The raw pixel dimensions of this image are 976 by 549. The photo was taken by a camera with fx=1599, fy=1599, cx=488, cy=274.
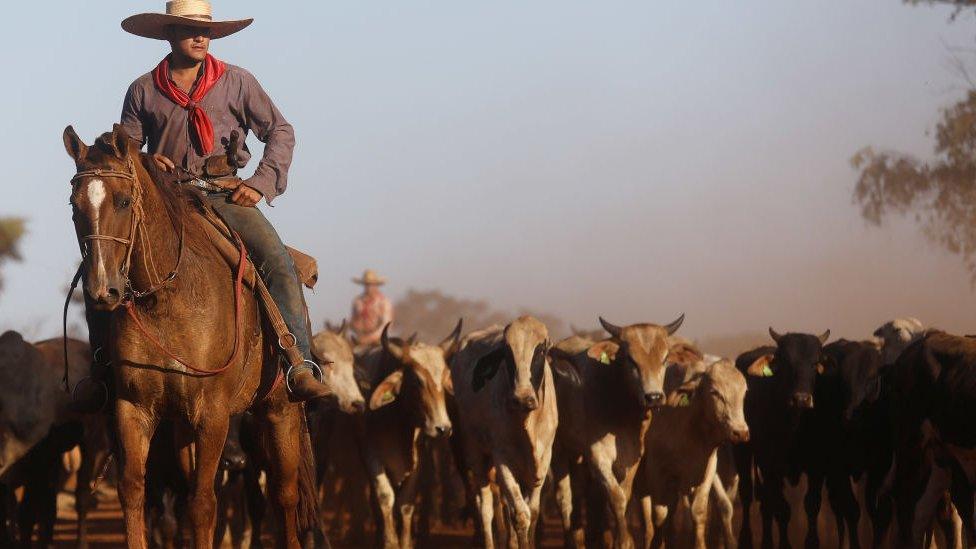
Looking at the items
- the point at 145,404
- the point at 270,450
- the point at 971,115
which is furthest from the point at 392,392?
the point at 971,115

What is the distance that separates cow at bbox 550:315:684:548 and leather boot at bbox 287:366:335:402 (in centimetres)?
489

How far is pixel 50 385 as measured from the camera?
45.2ft

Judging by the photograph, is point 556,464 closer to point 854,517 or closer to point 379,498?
point 379,498

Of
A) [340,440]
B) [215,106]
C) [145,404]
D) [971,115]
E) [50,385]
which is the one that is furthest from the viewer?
[971,115]

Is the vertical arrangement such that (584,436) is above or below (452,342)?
below

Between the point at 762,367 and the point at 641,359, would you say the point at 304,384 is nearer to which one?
the point at 641,359

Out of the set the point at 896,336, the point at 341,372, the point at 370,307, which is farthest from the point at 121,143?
the point at 370,307

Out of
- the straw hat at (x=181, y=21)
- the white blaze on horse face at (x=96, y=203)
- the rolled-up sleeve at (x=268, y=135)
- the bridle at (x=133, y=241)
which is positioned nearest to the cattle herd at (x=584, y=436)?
the rolled-up sleeve at (x=268, y=135)

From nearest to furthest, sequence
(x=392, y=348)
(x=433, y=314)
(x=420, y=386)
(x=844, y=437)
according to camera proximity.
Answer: (x=844, y=437) < (x=420, y=386) < (x=392, y=348) < (x=433, y=314)

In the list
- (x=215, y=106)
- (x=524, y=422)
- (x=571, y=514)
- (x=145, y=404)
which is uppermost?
(x=215, y=106)

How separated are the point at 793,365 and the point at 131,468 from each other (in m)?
7.61

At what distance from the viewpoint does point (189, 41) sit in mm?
8672

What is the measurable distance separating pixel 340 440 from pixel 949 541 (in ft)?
21.0

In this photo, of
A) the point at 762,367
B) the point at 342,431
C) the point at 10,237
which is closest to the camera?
the point at 762,367
